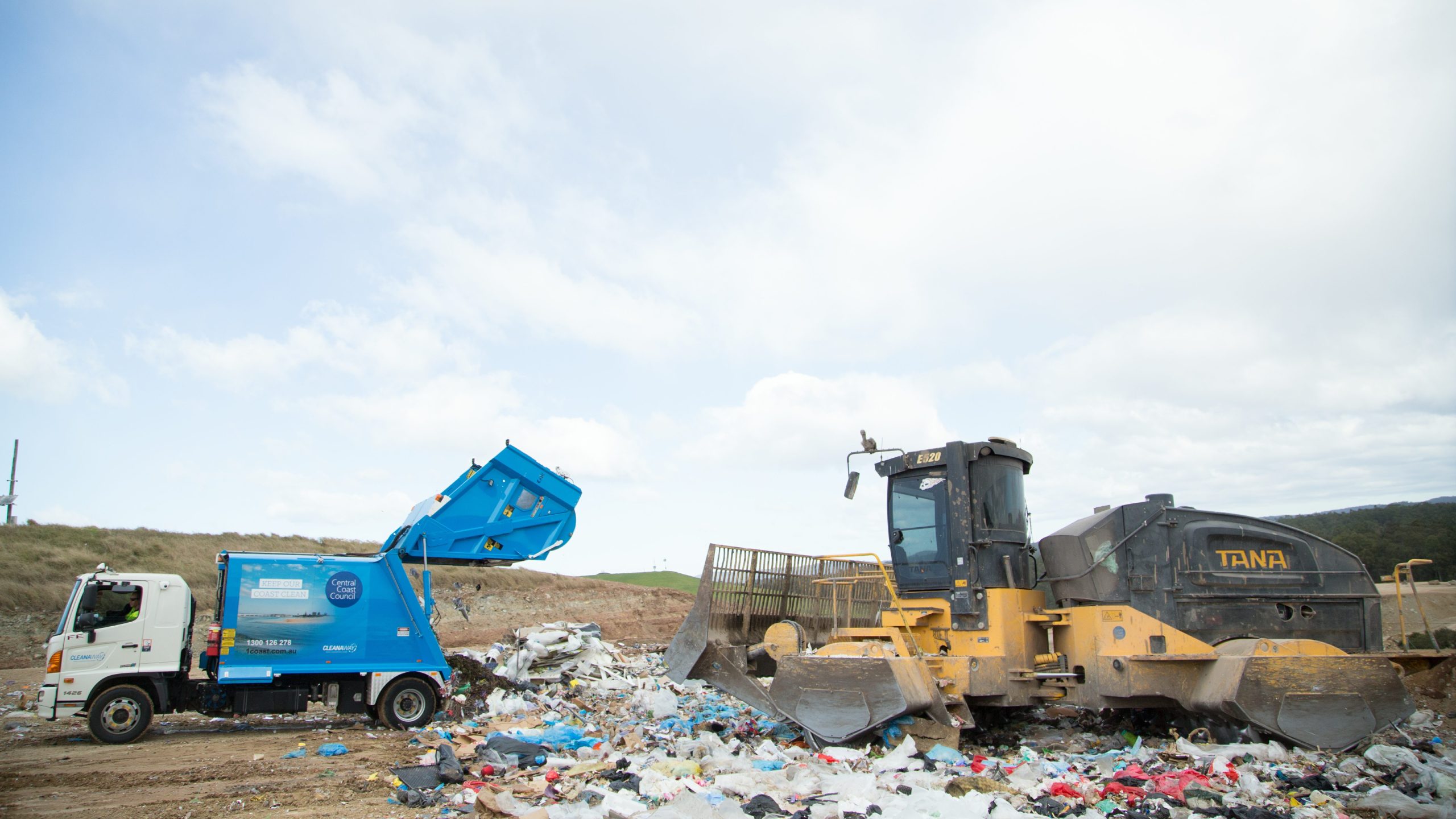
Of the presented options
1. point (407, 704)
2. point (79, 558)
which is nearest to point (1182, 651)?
point (407, 704)

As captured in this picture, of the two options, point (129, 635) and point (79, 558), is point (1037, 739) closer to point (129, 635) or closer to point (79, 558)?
point (129, 635)

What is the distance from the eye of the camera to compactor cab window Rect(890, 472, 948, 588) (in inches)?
323

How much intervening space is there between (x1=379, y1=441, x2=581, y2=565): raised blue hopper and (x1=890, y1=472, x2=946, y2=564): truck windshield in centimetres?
441

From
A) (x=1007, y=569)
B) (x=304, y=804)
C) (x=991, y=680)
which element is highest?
(x=1007, y=569)

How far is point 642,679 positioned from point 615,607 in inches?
545

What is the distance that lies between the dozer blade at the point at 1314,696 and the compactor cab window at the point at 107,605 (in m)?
10.5

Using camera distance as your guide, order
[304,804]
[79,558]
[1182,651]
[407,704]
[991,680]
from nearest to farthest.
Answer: [304,804], [1182,651], [991,680], [407,704], [79,558]

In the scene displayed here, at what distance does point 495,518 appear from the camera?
10.6m

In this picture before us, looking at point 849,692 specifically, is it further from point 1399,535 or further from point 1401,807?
point 1399,535

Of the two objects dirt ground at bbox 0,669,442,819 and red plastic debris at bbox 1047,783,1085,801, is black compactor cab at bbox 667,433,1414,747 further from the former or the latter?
dirt ground at bbox 0,669,442,819

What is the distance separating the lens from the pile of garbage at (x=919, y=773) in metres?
5.45

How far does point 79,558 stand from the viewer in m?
22.4

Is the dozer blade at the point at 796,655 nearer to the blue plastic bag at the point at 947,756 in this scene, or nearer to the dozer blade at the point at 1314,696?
the blue plastic bag at the point at 947,756

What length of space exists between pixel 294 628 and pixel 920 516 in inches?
272
